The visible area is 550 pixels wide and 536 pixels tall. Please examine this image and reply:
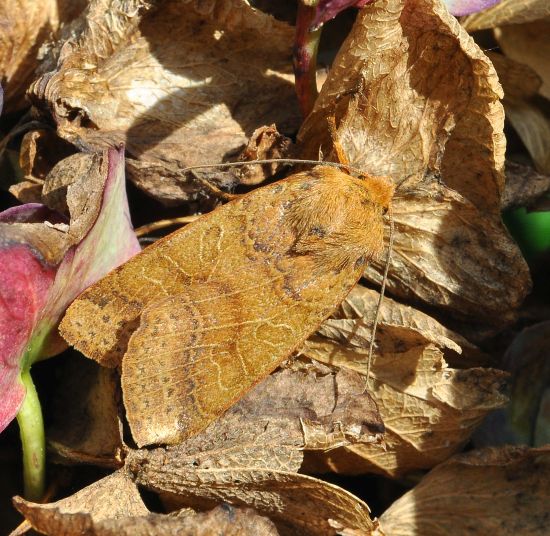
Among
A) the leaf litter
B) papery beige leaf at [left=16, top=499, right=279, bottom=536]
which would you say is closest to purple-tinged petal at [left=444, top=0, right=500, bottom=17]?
the leaf litter

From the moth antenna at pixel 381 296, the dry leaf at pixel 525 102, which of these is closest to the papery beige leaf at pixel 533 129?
the dry leaf at pixel 525 102

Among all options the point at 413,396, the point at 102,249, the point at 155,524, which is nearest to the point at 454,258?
the point at 413,396

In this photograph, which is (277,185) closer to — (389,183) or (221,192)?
(221,192)

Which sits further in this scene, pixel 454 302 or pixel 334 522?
pixel 454 302

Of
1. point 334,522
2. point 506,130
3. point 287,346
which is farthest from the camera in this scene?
point 506,130

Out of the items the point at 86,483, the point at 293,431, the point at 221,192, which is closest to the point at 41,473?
the point at 86,483

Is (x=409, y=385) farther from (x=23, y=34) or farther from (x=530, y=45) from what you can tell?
(x=23, y=34)
